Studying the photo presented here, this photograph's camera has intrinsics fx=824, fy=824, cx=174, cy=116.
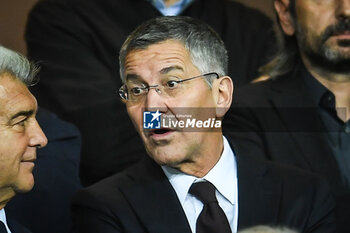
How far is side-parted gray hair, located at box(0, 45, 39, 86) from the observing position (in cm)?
106

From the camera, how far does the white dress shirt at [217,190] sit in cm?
106

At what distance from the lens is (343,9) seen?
125 cm

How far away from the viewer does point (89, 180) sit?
1.29 meters

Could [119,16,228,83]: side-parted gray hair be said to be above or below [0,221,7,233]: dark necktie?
above

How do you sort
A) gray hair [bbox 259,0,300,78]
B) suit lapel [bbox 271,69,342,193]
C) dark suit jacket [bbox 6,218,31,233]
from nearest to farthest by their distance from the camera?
dark suit jacket [bbox 6,218,31,233] < suit lapel [bbox 271,69,342,193] < gray hair [bbox 259,0,300,78]

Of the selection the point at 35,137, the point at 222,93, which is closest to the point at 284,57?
the point at 222,93

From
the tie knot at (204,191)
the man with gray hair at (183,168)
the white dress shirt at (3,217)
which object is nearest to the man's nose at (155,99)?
the man with gray hair at (183,168)

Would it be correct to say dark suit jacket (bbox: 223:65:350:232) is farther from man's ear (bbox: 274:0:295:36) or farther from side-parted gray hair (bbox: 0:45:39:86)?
side-parted gray hair (bbox: 0:45:39:86)

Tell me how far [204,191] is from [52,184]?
0.29m

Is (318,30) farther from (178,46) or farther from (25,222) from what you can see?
(25,222)

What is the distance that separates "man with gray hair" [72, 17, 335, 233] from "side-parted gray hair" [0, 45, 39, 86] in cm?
12

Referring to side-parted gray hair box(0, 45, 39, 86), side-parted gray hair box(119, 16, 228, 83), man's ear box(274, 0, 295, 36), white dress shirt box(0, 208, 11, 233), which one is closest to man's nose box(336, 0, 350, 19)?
man's ear box(274, 0, 295, 36)

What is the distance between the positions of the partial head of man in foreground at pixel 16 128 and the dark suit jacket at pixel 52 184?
0.11 metres

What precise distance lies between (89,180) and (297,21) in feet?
1.38
